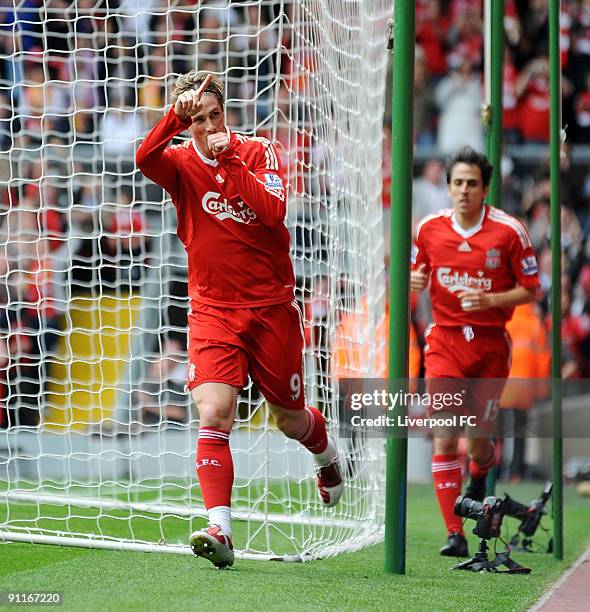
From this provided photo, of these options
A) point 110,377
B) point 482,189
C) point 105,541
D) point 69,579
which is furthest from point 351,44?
point 110,377

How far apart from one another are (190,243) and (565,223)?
30.6 feet

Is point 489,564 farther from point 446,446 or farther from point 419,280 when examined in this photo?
point 419,280

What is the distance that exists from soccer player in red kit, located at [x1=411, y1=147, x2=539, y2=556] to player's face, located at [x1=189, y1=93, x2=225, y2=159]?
184 cm

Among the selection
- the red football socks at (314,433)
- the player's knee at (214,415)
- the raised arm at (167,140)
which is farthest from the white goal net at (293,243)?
the player's knee at (214,415)

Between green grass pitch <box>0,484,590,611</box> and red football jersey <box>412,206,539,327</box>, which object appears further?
red football jersey <box>412,206,539,327</box>

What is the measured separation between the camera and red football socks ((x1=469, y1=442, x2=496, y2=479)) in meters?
6.82

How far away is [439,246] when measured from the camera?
22.3 ft

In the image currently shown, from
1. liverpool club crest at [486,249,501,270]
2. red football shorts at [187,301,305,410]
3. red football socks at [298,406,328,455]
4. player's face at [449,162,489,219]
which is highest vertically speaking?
player's face at [449,162,489,219]

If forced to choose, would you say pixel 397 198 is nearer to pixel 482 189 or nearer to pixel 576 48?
pixel 482 189

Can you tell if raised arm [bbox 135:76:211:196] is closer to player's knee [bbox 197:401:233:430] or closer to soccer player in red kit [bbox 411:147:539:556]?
player's knee [bbox 197:401:233:430]

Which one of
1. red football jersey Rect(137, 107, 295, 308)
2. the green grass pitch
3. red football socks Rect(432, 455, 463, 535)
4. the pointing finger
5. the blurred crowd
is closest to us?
the green grass pitch

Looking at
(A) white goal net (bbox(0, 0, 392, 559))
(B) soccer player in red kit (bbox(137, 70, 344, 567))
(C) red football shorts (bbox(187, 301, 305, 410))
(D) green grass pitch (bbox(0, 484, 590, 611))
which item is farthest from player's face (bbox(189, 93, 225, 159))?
(D) green grass pitch (bbox(0, 484, 590, 611))

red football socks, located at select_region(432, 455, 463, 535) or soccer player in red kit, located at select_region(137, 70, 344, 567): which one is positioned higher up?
soccer player in red kit, located at select_region(137, 70, 344, 567)

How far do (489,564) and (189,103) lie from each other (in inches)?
98.4
